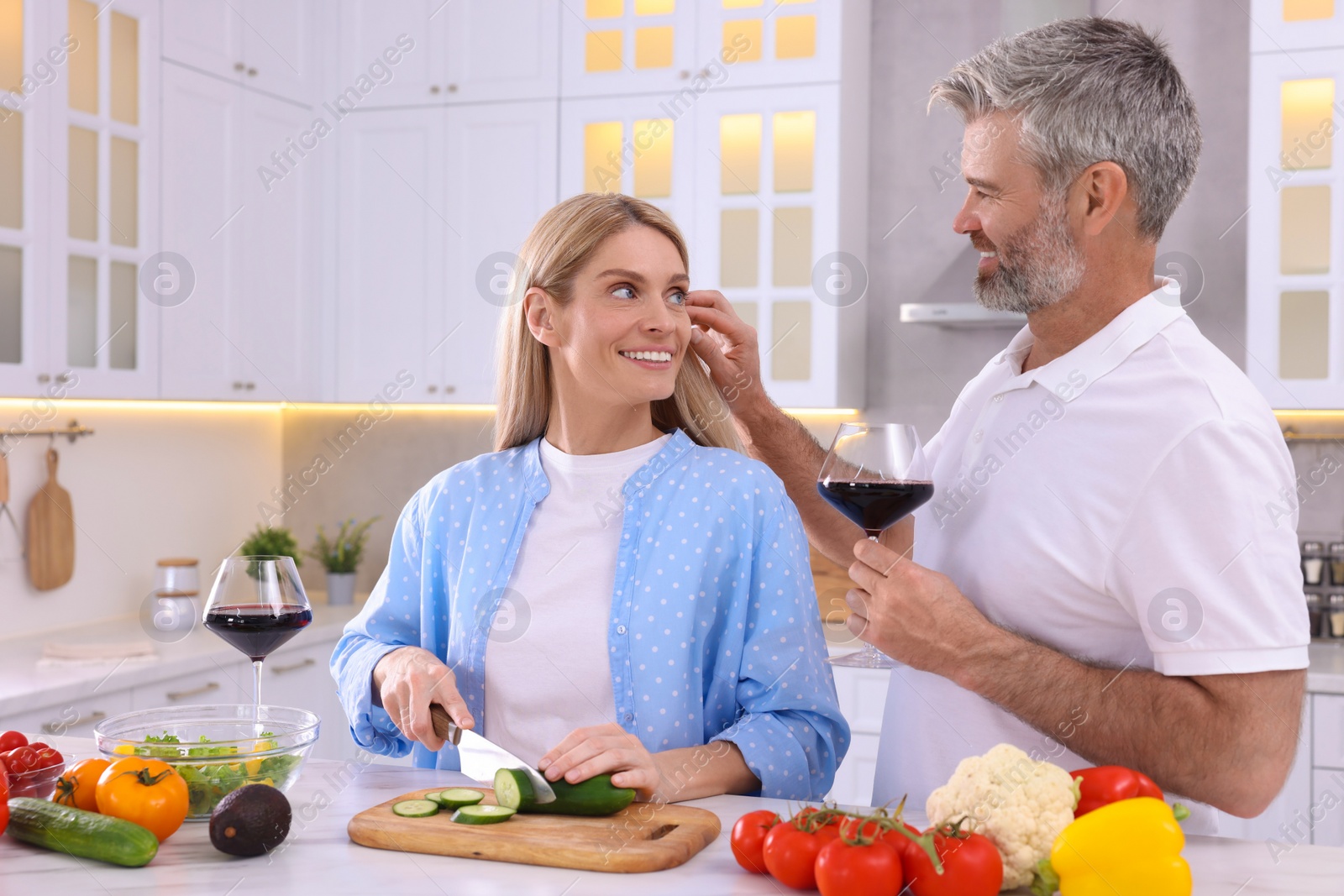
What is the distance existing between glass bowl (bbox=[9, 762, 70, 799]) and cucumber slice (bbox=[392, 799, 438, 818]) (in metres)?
0.38

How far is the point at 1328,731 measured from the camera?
3.01 metres

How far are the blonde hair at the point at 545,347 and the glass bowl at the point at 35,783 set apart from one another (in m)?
0.79

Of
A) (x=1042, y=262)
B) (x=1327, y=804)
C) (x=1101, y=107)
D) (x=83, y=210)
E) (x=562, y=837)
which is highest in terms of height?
(x=83, y=210)

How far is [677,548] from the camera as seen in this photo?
164 cm

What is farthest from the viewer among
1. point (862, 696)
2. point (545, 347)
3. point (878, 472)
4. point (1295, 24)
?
point (862, 696)

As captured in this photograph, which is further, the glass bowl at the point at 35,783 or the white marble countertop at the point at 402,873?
the glass bowl at the point at 35,783

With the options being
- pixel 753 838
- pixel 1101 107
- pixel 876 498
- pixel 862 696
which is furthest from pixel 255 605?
pixel 862 696

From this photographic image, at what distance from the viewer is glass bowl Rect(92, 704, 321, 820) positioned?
51.1 inches

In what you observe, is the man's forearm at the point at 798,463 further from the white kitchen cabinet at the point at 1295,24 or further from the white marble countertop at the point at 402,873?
the white kitchen cabinet at the point at 1295,24

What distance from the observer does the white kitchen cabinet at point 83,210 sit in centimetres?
301

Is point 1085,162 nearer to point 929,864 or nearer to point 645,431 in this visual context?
point 645,431

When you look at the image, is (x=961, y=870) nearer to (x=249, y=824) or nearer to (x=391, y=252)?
(x=249, y=824)

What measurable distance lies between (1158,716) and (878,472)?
1.37 ft

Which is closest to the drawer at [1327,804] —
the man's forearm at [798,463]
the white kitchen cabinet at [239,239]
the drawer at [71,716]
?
the man's forearm at [798,463]
